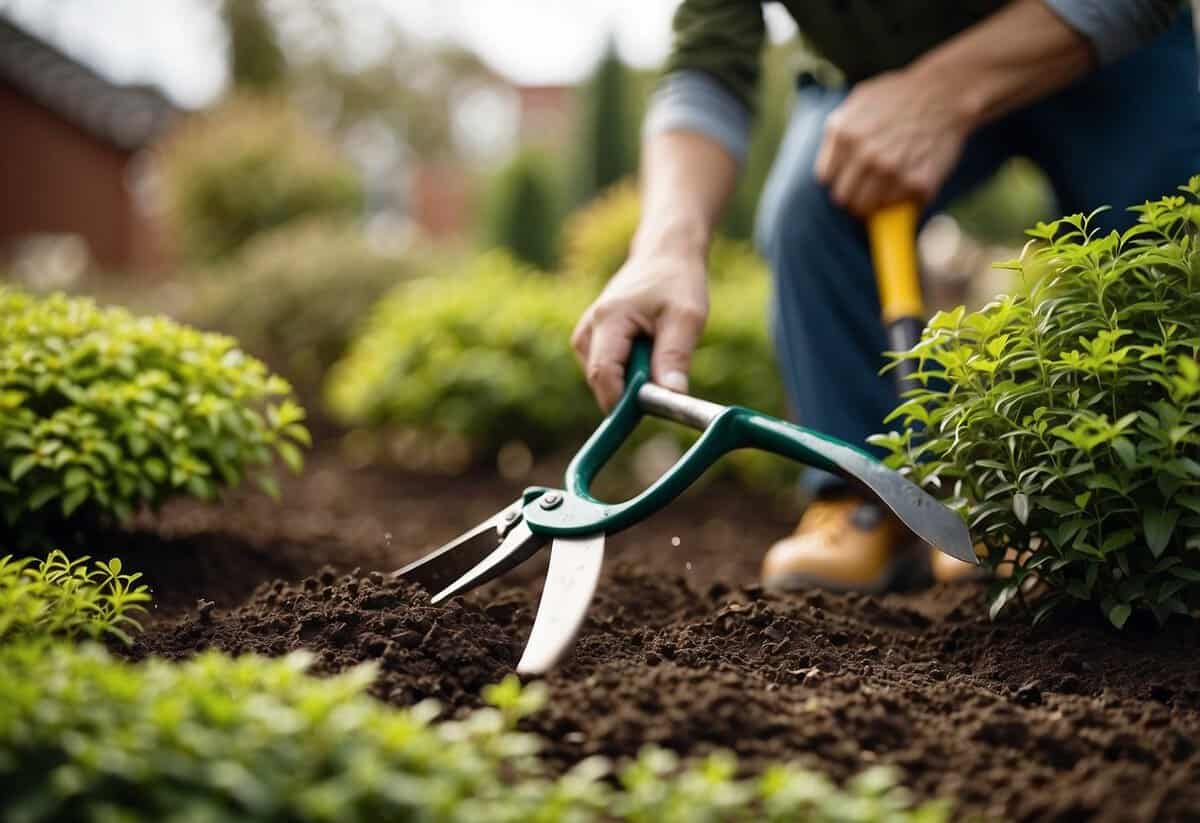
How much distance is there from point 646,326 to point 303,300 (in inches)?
229

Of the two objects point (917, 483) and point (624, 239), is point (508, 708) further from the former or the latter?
point (624, 239)

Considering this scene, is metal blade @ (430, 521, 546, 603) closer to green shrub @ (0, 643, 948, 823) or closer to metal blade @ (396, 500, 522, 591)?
metal blade @ (396, 500, 522, 591)

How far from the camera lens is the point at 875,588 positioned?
245cm

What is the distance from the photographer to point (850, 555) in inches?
95.7

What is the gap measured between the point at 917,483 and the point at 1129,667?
413 mm

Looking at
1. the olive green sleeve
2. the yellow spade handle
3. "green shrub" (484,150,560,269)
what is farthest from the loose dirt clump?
"green shrub" (484,150,560,269)

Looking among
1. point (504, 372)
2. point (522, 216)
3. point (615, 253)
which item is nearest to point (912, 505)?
point (504, 372)

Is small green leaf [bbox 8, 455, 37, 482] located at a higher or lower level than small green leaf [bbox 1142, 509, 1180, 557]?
higher

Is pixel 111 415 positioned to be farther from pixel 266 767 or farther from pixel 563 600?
pixel 266 767

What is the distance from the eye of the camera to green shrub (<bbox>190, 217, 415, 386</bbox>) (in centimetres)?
720

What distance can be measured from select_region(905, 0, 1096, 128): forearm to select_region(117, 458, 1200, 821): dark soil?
1.00 meters

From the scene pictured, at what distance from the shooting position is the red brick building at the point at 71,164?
20859 mm

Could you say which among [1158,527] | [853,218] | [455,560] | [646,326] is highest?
[853,218]

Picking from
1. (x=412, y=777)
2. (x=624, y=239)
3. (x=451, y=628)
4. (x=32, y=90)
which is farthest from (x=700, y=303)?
(x=32, y=90)
